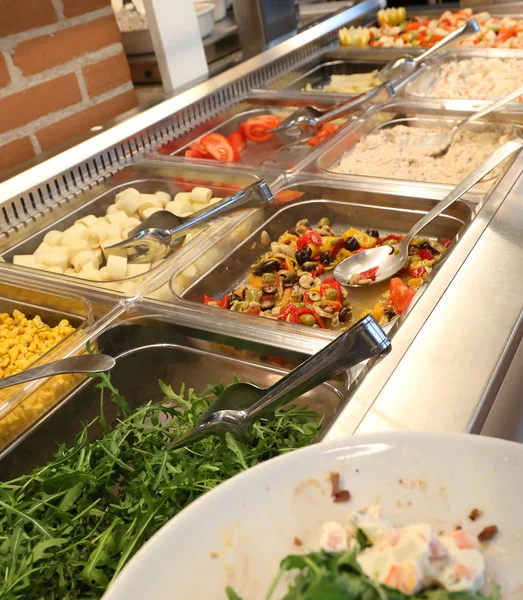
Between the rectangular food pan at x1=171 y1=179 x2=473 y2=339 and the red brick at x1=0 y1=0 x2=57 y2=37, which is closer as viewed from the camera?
the rectangular food pan at x1=171 y1=179 x2=473 y2=339

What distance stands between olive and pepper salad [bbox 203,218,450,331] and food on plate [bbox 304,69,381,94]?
3.43 feet

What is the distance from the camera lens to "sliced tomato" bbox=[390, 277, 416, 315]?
147cm

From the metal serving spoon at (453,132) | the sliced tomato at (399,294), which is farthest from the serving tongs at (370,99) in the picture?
the sliced tomato at (399,294)

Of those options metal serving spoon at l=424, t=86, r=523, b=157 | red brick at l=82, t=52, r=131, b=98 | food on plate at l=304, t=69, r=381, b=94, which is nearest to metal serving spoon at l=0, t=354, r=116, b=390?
metal serving spoon at l=424, t=86, r=523, b=157

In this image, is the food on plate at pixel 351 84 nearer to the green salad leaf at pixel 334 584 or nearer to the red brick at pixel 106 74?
the red brick at pixel 106 74

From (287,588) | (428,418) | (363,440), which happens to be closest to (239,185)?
(428,418)

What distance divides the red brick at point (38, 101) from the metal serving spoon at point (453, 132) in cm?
124

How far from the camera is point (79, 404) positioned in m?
1.39

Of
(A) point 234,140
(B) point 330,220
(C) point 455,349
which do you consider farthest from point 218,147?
(C) point 455,349

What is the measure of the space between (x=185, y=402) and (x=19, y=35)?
1.52 m

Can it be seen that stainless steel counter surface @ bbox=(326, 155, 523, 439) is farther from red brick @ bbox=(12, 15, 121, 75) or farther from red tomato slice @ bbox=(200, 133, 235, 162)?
red brick @ bbox=(12, 15, 121, 75)

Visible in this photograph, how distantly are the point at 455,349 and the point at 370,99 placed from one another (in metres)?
1.59

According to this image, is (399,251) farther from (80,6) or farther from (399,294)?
(80,6)

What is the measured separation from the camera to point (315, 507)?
703mm
